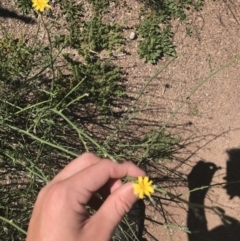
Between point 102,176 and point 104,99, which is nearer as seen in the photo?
point 102,176

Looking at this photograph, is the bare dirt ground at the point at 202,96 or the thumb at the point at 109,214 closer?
the thumb at the point at 109,214

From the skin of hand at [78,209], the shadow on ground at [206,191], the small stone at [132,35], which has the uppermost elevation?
the small stone at [132,35]

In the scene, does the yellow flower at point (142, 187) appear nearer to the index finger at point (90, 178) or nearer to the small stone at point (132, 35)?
the index finger at point (90, 178)

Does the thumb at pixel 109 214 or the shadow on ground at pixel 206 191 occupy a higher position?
the thumb at pixel 109 214

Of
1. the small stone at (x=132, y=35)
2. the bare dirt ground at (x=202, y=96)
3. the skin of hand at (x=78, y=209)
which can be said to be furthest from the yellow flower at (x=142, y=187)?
the small stone at (x=132, y=35)

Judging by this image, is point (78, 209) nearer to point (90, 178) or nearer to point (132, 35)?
point (90, 178)

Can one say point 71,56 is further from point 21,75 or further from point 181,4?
point 181,4

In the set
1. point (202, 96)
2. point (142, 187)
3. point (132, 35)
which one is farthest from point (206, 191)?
point (142, 187)

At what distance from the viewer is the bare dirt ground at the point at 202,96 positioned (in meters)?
2.33

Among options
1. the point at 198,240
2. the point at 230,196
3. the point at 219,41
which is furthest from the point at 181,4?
the point at 198,240

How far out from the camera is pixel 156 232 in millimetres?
2309

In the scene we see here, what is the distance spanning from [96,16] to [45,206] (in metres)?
1.42

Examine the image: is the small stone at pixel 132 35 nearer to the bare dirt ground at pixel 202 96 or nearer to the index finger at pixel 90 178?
the bare dirt ground at pixel 202 96

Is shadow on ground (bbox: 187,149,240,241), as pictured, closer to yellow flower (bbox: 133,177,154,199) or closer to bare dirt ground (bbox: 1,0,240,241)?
bare dirt ground (bbox: 1,0,240,241)
